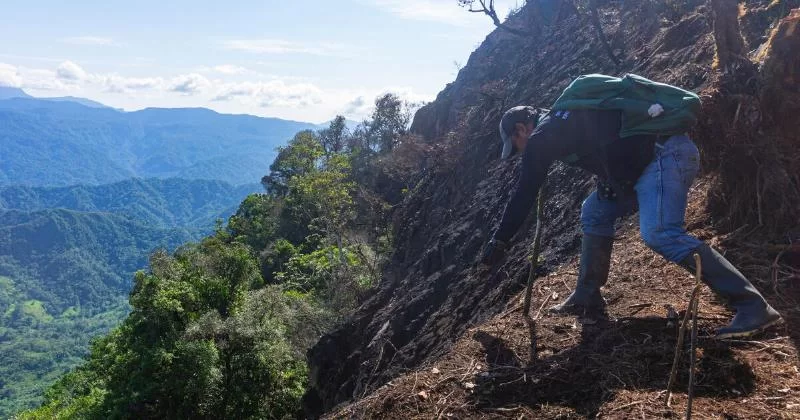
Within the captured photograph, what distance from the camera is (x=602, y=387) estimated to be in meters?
3.13

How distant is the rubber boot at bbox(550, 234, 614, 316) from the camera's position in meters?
4.11

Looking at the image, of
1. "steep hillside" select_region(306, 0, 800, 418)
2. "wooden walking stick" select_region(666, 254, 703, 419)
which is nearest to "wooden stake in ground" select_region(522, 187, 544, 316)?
"steep hillside" select_region(306, 0, 800, 418)

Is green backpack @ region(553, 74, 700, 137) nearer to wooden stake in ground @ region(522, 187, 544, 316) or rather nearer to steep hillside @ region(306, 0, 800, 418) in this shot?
wooden stake in ground @ region(522, 187, 544, 316)

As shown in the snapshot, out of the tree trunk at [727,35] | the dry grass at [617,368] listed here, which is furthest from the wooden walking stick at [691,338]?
the tree trunk at [727,35]

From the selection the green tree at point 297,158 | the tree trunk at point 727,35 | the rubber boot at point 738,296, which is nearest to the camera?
the rubber boot at point 738,296

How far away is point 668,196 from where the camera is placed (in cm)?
335

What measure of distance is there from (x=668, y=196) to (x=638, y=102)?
0.63 metres

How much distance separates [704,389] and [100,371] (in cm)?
2872

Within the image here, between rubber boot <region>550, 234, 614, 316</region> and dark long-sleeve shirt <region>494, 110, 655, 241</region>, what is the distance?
2.26ft

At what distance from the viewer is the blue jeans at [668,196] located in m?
3.24

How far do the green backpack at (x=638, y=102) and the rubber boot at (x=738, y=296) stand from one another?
2.69ft

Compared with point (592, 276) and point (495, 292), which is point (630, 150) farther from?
point (495, 292)

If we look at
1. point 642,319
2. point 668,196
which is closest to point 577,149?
point 668,196

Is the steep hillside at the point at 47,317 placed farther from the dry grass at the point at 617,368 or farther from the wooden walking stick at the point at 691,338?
the wooden walking stick at the point at 691,338
